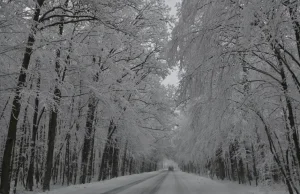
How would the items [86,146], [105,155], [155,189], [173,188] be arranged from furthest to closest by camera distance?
[105,155]
[86,146]
[173,188]
[155,189]

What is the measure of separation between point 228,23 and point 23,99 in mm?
6046

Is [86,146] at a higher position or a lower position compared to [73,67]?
lower

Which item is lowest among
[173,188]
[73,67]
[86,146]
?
[173,188]

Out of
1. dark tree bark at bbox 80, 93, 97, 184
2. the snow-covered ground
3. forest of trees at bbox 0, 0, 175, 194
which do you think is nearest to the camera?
forest of trees at bbox 0, 0, 175, 194

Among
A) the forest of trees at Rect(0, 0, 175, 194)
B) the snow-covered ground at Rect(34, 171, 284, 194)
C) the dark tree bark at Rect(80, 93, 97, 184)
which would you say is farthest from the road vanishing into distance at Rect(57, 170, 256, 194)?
the forest of trees at Rect(0, 0, 175, 194)

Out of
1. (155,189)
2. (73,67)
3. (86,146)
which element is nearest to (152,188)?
(155,189)

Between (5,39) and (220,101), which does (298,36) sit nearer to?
(220,101)

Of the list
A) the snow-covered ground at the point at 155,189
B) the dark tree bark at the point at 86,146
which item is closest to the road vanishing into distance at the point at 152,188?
the snow-covered ground at the point at 155,189

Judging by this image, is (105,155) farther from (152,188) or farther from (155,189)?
(155,189)

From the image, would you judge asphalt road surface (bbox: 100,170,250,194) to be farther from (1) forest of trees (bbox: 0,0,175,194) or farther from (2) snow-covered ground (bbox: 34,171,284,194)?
(1) forest of trees (bbox: 0,0,175,194)

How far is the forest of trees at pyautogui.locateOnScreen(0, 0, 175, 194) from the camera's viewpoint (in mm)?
8680

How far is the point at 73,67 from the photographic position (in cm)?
1438

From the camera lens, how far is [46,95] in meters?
8.16

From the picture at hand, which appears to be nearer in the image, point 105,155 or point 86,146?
point 86,146
